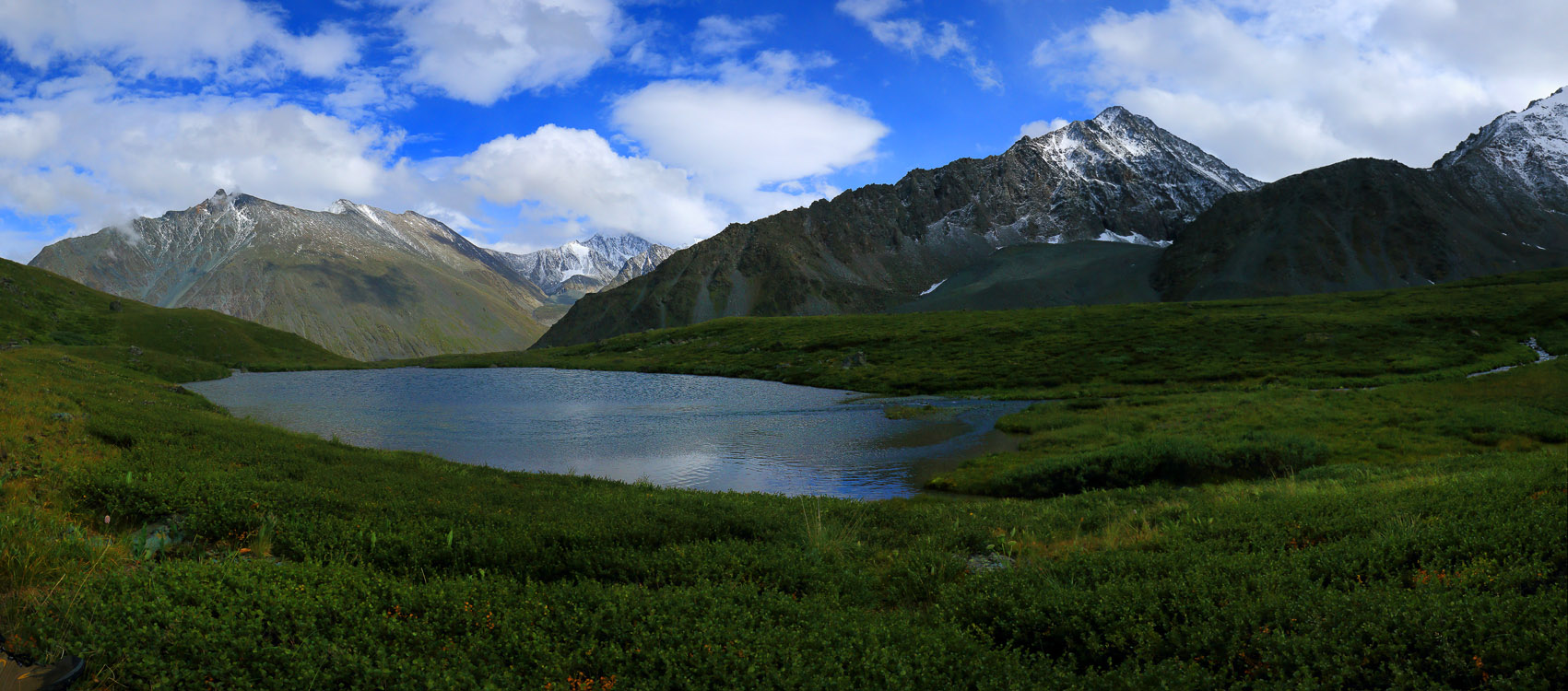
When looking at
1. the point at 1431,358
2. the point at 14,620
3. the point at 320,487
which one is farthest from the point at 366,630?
the point at 1431,358

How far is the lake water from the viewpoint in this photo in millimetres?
32312

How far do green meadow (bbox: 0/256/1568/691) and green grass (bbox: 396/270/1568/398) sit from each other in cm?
4320

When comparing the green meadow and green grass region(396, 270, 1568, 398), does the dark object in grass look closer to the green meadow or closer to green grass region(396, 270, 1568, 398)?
the green meadow

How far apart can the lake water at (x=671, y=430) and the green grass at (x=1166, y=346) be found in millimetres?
15830

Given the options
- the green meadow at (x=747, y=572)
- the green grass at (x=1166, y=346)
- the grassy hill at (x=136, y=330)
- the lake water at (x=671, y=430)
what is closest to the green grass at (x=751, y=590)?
the green meadow at (x=747, y=572)

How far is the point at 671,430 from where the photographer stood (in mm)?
46500

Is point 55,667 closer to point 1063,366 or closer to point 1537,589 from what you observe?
point 1537,589

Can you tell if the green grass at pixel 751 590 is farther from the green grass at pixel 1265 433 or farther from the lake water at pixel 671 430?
the lake water at pixel 671 430

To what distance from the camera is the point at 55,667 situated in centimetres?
690

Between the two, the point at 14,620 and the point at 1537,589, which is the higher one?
the point at 14,620

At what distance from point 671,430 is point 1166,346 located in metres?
64.8

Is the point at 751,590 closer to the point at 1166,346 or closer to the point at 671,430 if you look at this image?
the point at 671,430

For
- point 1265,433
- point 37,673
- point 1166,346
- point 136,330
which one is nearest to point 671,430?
point 1265,433

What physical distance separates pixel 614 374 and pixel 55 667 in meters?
106
